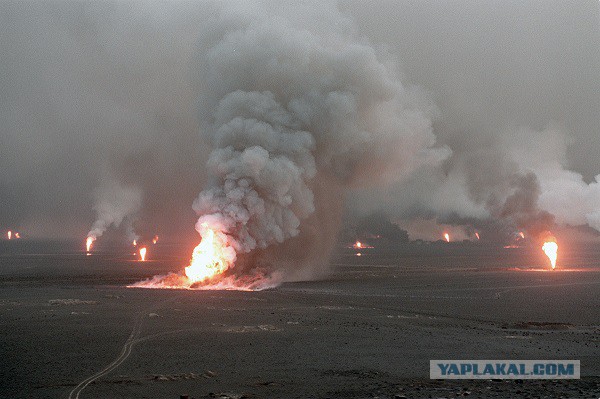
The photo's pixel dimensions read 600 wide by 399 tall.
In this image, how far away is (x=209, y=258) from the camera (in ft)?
265

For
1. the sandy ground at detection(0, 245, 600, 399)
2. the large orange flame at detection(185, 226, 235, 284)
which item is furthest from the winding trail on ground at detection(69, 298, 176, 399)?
the large orange flame at detection(185, 226, 235, 284)

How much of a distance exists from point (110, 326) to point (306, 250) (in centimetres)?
5912

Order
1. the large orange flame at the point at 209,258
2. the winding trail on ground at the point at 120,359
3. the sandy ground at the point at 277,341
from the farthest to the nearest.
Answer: the large orange flame at the point at 209,258, the sandy ground at the point at 277,341, the winding trail on ground at the point at 120,359

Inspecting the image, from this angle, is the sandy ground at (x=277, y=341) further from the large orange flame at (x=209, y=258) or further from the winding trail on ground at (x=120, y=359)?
the large orange flame at (x=209, y=258)

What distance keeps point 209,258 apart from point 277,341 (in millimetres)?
40390

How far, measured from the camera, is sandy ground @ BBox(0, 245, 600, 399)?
29578mm

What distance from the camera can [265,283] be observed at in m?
87.4

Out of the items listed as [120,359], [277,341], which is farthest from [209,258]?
[120,359]

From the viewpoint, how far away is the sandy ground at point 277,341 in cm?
2958

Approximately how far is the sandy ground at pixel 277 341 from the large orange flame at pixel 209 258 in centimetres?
812

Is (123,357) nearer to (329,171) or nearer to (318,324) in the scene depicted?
(318,324)

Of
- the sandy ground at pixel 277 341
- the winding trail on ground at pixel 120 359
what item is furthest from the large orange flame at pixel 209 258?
the winding trail on ground at pixel 120 359

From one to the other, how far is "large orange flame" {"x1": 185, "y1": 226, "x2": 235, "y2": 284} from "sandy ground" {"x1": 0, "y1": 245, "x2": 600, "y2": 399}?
8120mm

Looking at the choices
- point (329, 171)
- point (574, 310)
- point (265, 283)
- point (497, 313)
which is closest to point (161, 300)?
point (265, 283)
